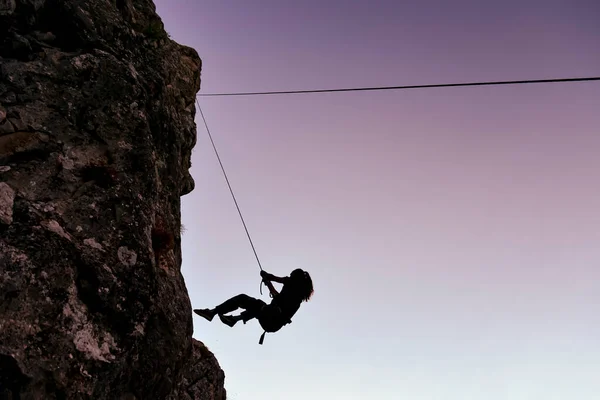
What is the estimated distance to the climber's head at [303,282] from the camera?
12352 mm

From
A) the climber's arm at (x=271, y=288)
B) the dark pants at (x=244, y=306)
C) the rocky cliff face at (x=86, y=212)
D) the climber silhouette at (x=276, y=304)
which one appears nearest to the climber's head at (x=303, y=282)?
the climber silhouette at (x=276, y=304)

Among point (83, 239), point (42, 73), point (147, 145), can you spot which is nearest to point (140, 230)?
point (83, 239)

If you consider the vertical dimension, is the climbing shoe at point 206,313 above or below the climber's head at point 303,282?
below

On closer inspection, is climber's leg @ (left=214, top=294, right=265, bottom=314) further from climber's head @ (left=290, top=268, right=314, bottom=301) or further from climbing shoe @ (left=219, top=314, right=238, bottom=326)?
climber's head @ (left=290, top=268, right=314, bottom=301)

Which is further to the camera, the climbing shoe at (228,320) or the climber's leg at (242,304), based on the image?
the climber's leg at (242,304)

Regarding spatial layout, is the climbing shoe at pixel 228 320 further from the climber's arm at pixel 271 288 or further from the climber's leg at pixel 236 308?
the climber's arm at pixel 271 288

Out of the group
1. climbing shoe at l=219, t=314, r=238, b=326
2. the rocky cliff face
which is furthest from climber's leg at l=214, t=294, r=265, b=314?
the rocky cliff face

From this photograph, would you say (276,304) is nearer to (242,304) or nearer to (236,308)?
(242,304)

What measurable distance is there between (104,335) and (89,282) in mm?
858

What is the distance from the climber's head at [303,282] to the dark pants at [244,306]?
0.97m

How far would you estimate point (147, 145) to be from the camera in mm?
9930

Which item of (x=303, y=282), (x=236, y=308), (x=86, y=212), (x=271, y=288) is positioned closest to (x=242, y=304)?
(x=236, y=308)

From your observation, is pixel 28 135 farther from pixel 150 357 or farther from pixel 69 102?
pixel 150 357

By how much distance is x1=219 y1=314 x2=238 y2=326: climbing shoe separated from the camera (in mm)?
11906
